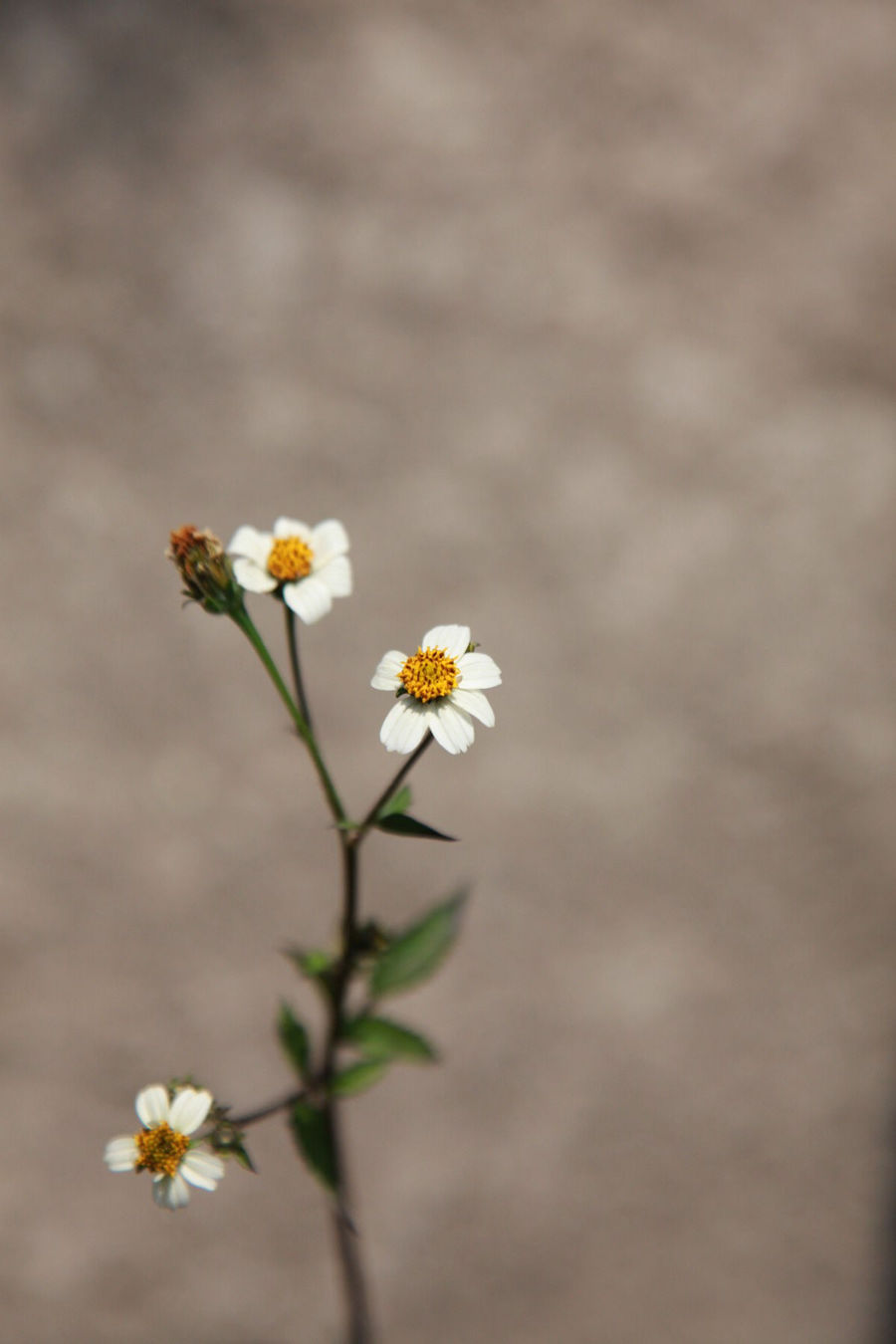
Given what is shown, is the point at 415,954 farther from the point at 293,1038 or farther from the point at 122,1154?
the point at 122,1154

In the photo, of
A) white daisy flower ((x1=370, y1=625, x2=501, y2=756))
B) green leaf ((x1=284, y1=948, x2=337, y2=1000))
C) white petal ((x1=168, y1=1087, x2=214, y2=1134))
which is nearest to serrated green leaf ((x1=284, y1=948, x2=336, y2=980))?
green leaf ((x1=284, y1=948, x2=337, y2=1000))

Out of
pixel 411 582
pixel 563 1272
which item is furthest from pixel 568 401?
pixel 563 1272

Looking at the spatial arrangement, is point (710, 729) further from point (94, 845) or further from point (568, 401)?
point (94, 845)

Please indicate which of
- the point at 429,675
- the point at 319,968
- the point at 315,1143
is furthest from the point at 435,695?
the point at 315,1143

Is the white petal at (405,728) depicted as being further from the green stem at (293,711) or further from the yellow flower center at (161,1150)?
the yellow flower center at (161,1150)

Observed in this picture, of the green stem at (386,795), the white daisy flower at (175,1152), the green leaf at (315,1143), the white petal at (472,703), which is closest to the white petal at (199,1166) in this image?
the white daisy flower at (175,1152)

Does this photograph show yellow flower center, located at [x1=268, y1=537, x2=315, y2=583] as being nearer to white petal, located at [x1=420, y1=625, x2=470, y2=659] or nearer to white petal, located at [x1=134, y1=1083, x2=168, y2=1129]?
white petal, located at [x1=420, y1=625, x2=470, y2=659]
